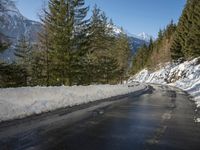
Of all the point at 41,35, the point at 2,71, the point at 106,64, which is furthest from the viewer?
the point at 106,64

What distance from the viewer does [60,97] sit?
1984 cm

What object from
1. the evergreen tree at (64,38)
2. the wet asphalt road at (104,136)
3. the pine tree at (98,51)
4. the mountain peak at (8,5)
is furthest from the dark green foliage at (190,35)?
the wet asphalt road at (104,136)

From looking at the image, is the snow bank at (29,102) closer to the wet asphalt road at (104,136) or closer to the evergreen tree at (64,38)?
the wet asphalt road at (104,136)

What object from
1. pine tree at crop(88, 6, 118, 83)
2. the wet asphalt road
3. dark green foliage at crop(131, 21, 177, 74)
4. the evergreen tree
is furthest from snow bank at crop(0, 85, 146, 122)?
dark green foliage at crop(131, 21, 177, 74)

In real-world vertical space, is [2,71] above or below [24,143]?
above

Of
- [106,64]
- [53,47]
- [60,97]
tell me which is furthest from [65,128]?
[106,64]

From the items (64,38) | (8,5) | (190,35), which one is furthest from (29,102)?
(190,35)

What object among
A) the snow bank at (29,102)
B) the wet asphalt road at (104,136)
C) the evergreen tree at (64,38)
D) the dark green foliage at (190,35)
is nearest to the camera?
the wet asphalt road at (104,136)

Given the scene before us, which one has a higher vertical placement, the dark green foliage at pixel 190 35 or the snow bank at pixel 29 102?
the dark green foliage at pixel 190 35

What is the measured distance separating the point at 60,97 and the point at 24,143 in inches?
453

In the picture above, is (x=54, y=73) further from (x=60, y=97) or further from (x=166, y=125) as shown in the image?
(x=166, y=125)

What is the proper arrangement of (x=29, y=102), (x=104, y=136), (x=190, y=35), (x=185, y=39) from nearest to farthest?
(x=104, y=136), (x=29, y=102), (x=190, y=35), (x=185, y=39)

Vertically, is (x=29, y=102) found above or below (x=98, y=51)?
below

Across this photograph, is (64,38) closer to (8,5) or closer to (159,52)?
(8,5)
